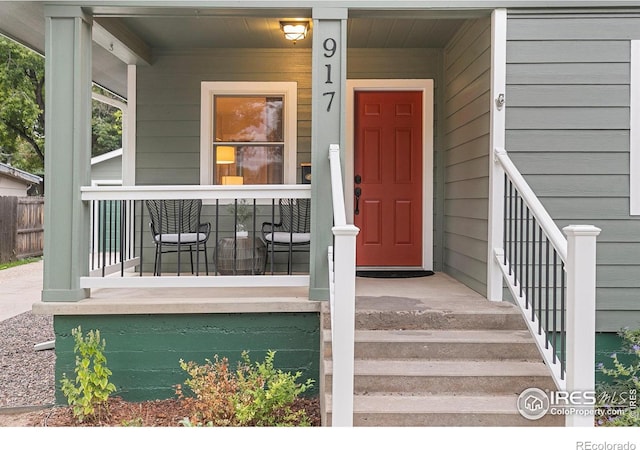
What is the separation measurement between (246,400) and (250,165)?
9.85 feet

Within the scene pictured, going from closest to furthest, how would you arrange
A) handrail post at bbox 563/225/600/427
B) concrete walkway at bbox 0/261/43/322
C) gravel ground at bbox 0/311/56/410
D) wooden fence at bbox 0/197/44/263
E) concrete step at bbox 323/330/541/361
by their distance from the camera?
handrail post at bbox 563/225/600/427 → concrete step at bbox 323/330/541/361 → gravel ground at bbox 0/311/56/410 → concrete walkway at bbox 0/261/43/322 → wooden fence at bbox 0/197/44/263

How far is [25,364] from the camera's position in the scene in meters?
5.23

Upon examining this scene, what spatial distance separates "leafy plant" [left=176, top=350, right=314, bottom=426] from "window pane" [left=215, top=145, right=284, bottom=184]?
2.54 metres

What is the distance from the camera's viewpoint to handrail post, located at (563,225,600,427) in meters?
2.55

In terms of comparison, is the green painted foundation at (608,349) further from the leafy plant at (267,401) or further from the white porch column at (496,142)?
the leafy plant at (267,401)

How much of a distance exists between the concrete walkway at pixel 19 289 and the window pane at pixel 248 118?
11.5 ft

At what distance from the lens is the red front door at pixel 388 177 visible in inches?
221

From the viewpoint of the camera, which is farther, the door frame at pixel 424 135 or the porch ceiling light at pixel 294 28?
the door frame at pixel 424 135

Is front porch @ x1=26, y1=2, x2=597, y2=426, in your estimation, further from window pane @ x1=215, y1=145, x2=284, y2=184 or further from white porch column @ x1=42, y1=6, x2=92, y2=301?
window pane @ x1=215, y1=145, x2=284, y2=184

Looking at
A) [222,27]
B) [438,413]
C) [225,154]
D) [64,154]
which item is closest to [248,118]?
[225,154]

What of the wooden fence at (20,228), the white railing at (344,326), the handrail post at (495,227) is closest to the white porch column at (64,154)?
the white railing at (344,326)

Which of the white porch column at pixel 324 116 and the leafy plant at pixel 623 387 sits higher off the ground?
the white porch column at pixel 324 116

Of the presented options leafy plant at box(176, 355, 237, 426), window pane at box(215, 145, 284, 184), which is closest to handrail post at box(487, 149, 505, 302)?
leafy plant at box(176, 355, 237, 426)
